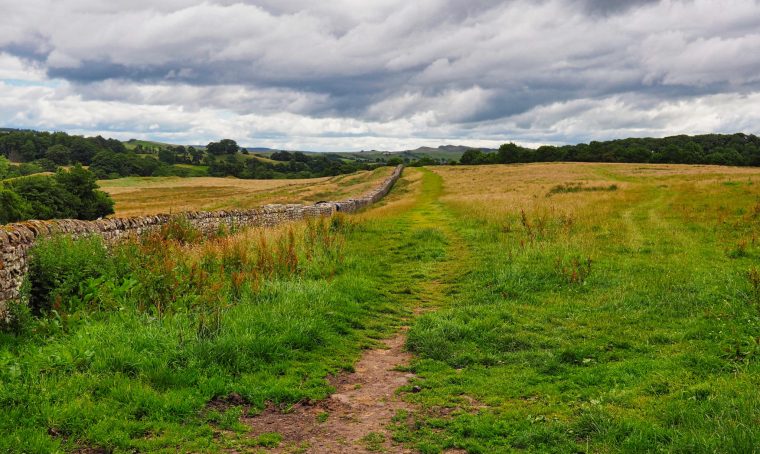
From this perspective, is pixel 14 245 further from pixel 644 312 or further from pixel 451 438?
pixel 644 312

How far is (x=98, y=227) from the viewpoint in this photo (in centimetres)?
1070

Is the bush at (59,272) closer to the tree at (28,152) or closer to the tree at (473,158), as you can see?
the tree at (473,158)

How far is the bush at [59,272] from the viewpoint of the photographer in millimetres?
8016

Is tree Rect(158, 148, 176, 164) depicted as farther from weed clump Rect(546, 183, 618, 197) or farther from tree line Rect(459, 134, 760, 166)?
weed clump Rect(546, 183, 618, 197)

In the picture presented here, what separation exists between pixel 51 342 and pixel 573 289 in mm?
8285

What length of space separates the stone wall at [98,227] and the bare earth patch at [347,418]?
4664 mm

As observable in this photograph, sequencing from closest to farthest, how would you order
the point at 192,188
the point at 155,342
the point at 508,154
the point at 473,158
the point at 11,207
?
the point at 155,342 < the point at 11,207 < the point at 192,188 < the point at 508,154 < the point at 473,158

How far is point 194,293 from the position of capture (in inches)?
325

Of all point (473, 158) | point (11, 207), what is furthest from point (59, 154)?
point (11, 207)

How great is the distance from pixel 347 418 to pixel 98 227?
25.5ft

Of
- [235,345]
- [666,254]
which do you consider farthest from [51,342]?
[666,254]

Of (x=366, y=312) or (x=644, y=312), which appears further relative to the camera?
(x=366, y=312)

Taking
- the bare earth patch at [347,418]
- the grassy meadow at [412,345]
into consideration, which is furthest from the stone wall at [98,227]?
the bare earth patch at [347,418]

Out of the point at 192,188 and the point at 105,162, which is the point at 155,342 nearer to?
the point at 192,188
